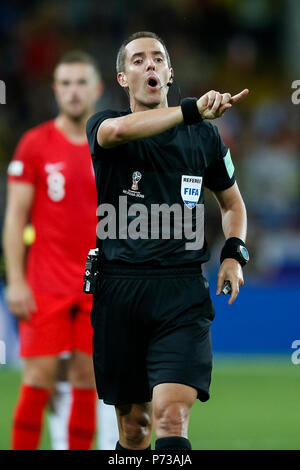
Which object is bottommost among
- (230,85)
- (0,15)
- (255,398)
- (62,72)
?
(255,398)

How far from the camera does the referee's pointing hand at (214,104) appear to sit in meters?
3.75

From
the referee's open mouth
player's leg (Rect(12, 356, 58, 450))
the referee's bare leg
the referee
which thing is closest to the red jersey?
player's leg (Rect(12, 356, 58, 450))

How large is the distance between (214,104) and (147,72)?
577 millimetres

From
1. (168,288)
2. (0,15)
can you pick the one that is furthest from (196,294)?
(0,15)

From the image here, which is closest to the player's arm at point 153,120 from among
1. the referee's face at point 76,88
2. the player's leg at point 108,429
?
the referee's face at point 76,88

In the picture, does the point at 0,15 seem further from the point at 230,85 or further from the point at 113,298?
the point at 113,298

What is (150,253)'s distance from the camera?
4.24 m

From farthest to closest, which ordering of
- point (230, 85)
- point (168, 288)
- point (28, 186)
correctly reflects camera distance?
point (230, 85) < point (28, 186) < point (168, 288)

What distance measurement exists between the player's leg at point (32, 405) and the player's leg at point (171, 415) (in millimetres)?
1662

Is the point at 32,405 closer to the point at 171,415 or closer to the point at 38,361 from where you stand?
the point at 38,361

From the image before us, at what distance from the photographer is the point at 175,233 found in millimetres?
4270

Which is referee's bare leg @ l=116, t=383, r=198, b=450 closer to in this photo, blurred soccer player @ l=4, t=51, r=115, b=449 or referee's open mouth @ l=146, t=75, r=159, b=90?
referee's open mouth @ l=146, t=75, r=159, b=90

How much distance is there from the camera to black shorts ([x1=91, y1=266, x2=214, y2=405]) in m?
4.12

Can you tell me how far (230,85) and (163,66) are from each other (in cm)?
992
